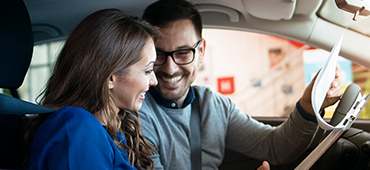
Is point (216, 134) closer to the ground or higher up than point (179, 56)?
closer to the ground

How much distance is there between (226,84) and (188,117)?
5.32 metres

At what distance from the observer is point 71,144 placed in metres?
0.69

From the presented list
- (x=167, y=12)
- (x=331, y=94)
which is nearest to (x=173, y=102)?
(x=167, y=12)

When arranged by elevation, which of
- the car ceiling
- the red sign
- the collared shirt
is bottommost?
the red sign

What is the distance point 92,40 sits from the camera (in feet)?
3.07

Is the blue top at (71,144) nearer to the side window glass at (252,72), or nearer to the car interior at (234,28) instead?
the car interior at (234,28)

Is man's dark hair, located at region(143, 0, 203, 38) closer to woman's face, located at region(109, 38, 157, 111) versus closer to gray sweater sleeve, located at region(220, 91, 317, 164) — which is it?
woman's face, located at region(109, 38, 157, 111)

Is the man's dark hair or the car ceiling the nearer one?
the car ceiling

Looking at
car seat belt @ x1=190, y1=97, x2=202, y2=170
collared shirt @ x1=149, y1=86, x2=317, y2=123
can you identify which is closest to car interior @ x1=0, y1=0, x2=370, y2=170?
collared shirt @ x1=149, y1=86, x2=317, y2=123

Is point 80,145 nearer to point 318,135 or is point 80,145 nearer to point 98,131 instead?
point 98,131

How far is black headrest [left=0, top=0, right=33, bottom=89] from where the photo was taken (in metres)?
0.89

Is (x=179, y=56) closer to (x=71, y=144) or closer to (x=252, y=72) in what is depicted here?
(x=71, y=144)

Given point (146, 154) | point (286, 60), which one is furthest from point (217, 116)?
point (286, 60)

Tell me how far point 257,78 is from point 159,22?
543 cm
